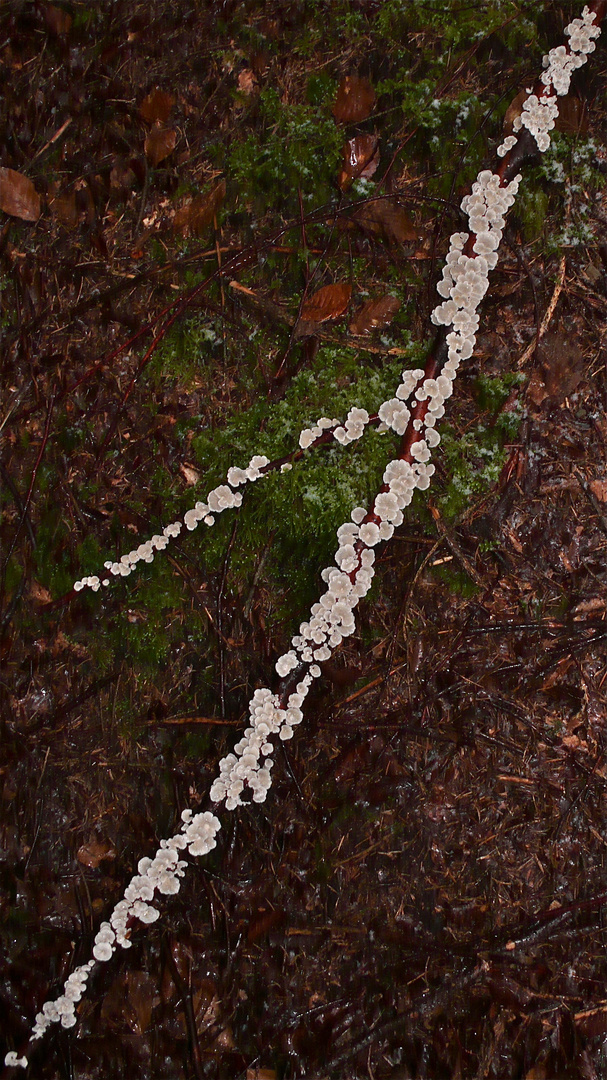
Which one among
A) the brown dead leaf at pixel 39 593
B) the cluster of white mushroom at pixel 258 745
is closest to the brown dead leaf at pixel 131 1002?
the cluster of white mushroom at pixel 258 745

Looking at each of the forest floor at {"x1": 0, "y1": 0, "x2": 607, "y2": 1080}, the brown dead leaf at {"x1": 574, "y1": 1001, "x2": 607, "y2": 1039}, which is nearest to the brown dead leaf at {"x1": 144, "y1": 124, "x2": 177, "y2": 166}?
the forest floor at {"x1": 0, "y1": 0, "x2": 607, "y2": 1080}

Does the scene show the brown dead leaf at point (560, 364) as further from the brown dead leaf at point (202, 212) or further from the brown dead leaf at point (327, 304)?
the brown dead leaf at point (202, 212)


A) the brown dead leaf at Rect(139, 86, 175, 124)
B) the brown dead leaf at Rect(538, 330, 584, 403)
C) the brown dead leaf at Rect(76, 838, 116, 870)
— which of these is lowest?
the brown dead leaf at Rect(76, 838, 116, 870)

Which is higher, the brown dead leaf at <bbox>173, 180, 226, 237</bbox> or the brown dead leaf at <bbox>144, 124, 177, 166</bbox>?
the brown dead leaf at <bbox>144, 124, 177, 166</bbox>

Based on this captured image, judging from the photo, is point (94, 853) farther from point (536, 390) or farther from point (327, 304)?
point (536, 390)

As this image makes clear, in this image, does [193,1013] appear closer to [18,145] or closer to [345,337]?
[345,337]

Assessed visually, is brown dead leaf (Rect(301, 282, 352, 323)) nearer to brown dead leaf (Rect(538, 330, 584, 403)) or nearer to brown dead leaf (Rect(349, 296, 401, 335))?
brown dead leaf (Rect(349, 296, 401, 335))

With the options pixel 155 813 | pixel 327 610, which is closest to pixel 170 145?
pixel 327 610
